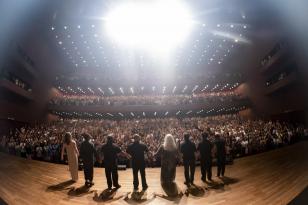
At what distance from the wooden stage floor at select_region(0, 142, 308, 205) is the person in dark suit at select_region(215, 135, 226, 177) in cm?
15

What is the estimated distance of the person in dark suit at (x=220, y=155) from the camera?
392 cm

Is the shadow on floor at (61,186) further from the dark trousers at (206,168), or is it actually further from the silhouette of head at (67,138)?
the dark trousers at (206,168)

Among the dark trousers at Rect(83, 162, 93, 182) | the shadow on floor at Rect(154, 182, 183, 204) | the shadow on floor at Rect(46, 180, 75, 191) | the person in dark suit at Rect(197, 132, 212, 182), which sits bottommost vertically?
the shadow on floor at Rect(154, 182, 183, 204)

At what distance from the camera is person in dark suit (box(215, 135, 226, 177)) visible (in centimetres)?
392

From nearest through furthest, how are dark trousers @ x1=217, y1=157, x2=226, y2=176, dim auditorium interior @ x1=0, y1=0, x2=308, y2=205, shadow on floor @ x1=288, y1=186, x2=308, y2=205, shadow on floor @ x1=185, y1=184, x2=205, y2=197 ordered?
shadow on floor @ x1=288, y1=186, x2=308, y2=205
dim auditorium interior @ x1=0, y1=0, x2=308, y2=205
shadow on floor @ x1=185, y1=184, x2=205, y2=197
dark trousers @ x1=217, y1=157, x2=226, y2=176

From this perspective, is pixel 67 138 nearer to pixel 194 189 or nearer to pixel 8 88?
pixel 8 88

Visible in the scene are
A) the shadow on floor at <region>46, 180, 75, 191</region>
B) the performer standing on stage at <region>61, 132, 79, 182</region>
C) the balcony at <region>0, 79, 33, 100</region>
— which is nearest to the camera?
the balcony at <region>0, 79, 33, 100</region>

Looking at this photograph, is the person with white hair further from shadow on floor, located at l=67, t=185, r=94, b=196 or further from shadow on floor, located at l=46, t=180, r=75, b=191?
shadow on floor, located at l=46, t=180, r=75, b=191

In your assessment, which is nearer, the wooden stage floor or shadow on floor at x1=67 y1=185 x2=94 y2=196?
the wooden stage floor

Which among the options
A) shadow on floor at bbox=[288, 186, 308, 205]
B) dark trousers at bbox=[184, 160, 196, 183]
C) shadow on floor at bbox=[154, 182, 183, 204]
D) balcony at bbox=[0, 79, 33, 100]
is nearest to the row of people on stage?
dark trousers at bbox=[184, 160, 196, 183]


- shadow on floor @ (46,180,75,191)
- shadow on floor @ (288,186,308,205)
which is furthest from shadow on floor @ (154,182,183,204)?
shadow on floor @ (46,180,75,191)

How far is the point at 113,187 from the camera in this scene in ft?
12.1

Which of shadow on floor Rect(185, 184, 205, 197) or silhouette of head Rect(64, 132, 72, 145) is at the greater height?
silhouette of head Rect(64, 132, 72, 145)

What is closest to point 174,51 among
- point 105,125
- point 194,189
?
point 105,125
